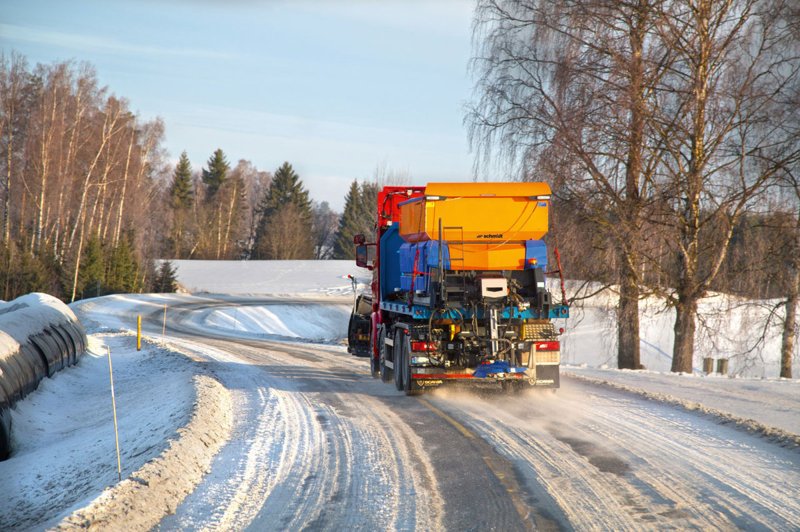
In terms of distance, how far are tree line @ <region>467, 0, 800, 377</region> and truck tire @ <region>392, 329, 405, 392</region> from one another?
20.5ft

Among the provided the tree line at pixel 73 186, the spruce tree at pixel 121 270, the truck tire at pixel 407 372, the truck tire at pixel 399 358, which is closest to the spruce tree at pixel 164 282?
the tree line at pixel 73 186

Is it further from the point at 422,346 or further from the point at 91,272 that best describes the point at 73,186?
the point at 422,346

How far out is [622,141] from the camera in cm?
1725

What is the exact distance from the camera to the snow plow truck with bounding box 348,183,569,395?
11.9 metres

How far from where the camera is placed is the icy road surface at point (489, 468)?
236 inches

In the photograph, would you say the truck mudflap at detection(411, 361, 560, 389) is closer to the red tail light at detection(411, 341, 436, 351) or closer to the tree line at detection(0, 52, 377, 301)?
the red tail light at detection(411, 341, 436, 351)

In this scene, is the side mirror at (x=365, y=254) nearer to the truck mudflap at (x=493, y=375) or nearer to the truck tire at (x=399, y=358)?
the truck tire at (x=399, y=358)

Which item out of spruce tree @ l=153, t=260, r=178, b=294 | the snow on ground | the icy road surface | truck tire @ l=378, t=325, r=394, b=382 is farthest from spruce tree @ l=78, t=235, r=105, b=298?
the icy road surface

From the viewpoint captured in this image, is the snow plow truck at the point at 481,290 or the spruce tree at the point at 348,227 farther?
the spruce tree at the point at 348,227

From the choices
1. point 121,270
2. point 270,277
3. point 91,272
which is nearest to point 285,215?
point 270,277

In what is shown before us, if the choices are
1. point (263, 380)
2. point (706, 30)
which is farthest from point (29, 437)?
point (706, 30)

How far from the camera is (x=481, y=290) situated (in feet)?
38.9

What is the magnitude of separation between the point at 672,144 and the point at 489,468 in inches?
487

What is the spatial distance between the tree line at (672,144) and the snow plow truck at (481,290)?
5697 mm
